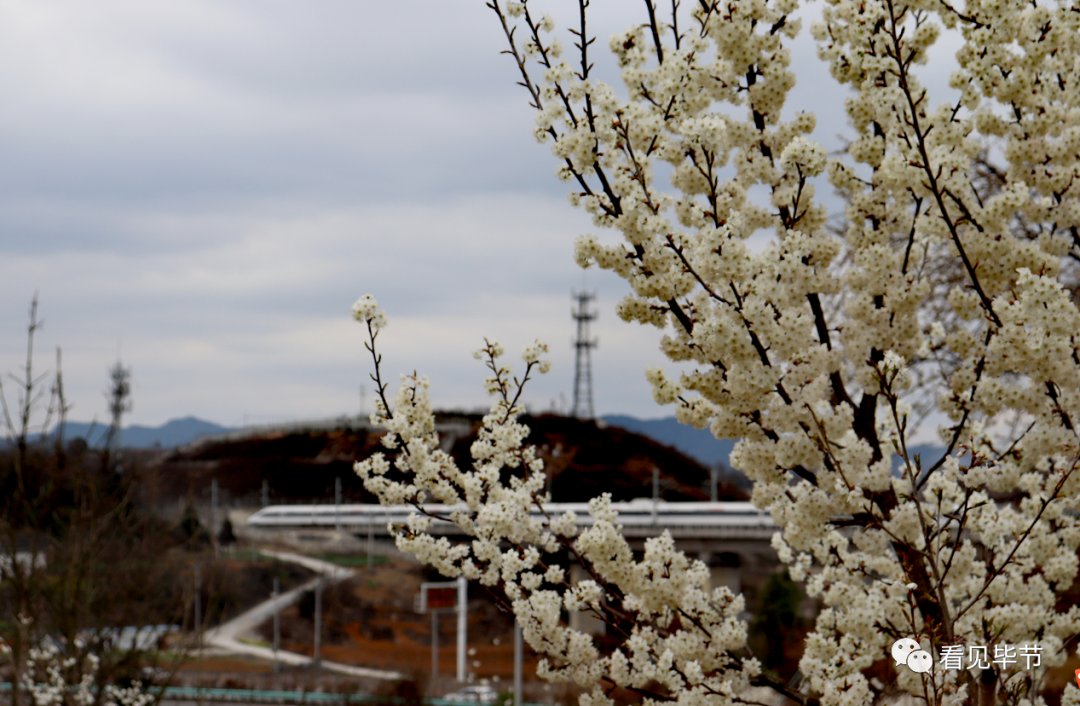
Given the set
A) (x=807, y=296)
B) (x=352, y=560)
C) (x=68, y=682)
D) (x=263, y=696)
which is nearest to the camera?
(x=807, y=296)

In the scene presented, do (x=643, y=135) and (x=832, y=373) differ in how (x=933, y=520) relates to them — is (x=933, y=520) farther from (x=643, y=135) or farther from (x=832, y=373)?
(x=643, y=135)

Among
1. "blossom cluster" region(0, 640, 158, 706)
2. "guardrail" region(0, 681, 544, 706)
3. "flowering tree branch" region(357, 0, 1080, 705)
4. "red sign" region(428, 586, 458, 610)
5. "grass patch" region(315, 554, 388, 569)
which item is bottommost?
"guardrail" region(0, 681, 544, 706)

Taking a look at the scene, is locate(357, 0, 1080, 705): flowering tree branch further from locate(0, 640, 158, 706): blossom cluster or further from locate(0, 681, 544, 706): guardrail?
locate(0, 681, 544, 706): guardrail

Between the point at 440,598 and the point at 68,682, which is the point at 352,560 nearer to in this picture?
the point at 440,598

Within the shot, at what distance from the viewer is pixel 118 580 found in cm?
1684

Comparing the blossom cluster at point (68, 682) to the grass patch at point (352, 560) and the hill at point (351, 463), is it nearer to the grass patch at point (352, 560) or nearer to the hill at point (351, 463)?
the hill at point (351, 463)

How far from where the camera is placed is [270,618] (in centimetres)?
5184

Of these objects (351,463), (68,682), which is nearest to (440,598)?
(68,682)

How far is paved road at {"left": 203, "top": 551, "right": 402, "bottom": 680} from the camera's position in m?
43.6

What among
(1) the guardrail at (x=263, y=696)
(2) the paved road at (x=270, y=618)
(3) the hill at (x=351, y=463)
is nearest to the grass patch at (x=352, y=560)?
(2) the paved road at (x=270, y=618)

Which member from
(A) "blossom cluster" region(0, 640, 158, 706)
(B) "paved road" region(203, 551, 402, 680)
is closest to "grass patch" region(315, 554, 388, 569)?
(B) "paved road" region(203, 551, 402, 680)

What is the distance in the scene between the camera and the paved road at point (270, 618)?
143 feet

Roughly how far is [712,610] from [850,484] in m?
0.73

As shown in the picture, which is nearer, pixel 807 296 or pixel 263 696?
pixel 807 296
